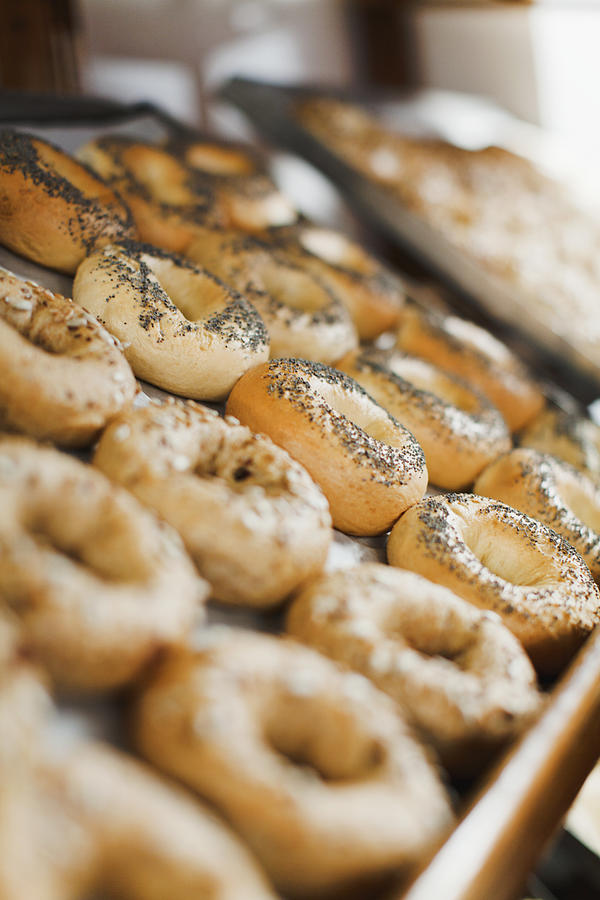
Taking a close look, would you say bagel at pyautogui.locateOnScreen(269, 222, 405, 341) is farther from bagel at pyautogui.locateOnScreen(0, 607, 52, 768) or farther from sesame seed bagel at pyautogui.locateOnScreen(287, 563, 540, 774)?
bagel at pyautogui.locateOnScreen(0, 607, 52, 768)

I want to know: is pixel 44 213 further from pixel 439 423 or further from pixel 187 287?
pixel 439 423

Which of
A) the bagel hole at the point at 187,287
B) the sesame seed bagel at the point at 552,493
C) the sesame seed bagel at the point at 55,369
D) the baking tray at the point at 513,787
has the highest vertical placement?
the bagel hole at the point at 187,287

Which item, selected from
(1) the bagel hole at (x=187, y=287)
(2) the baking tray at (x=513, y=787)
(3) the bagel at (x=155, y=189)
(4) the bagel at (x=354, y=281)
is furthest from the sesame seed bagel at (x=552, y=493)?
(3) the bagel at (x=155, y=189)

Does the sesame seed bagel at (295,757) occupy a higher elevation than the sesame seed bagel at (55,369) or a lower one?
lower

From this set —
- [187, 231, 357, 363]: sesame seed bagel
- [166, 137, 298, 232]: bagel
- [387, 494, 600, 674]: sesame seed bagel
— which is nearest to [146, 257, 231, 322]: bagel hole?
[187, 231, 357, 363]: sesame seed bagel

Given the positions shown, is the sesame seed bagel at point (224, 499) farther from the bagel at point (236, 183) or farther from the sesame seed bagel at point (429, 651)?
the bagel at point (236, 183)

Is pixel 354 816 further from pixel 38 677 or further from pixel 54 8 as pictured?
pixel 54 8

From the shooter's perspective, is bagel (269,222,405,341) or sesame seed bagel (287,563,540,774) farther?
bagel (269,222,405,341)
